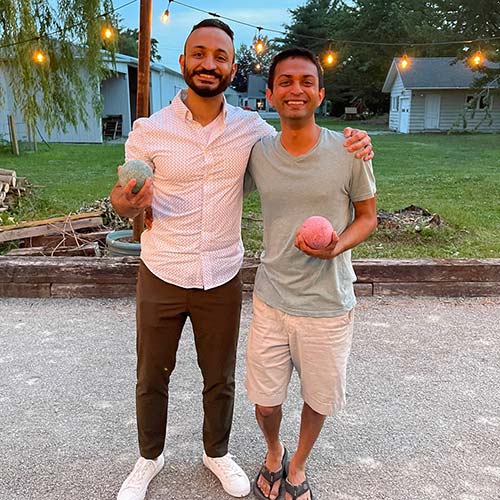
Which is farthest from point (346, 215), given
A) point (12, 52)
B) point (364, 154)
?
point (12, 52)

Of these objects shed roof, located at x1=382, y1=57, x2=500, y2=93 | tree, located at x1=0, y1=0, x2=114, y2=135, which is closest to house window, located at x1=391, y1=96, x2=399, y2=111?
shed roof, located at x1=382, y1=57, x2=500, y2=93

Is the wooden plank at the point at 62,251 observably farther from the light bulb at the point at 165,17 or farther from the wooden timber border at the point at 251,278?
the light bulb at the point at 165,17

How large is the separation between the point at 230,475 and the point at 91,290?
96.7 inches

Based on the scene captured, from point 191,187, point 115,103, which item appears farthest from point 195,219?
point 115,103

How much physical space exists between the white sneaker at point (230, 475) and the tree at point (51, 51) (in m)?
6.84

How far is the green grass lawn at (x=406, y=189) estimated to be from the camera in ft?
17.9

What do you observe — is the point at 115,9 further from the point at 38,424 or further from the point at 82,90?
the point at 38,424

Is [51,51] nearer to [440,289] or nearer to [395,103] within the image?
[440,289]

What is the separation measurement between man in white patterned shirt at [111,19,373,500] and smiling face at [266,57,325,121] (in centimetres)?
20

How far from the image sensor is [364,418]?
266cm

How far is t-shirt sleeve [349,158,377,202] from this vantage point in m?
1.82

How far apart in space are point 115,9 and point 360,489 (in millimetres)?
7023

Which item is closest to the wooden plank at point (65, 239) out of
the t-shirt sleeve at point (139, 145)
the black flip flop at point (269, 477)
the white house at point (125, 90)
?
the t-shirt sleeve at point (139, 145)

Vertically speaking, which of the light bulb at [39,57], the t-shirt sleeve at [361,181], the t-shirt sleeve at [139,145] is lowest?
the t-shirt sleeve at [361,181]
